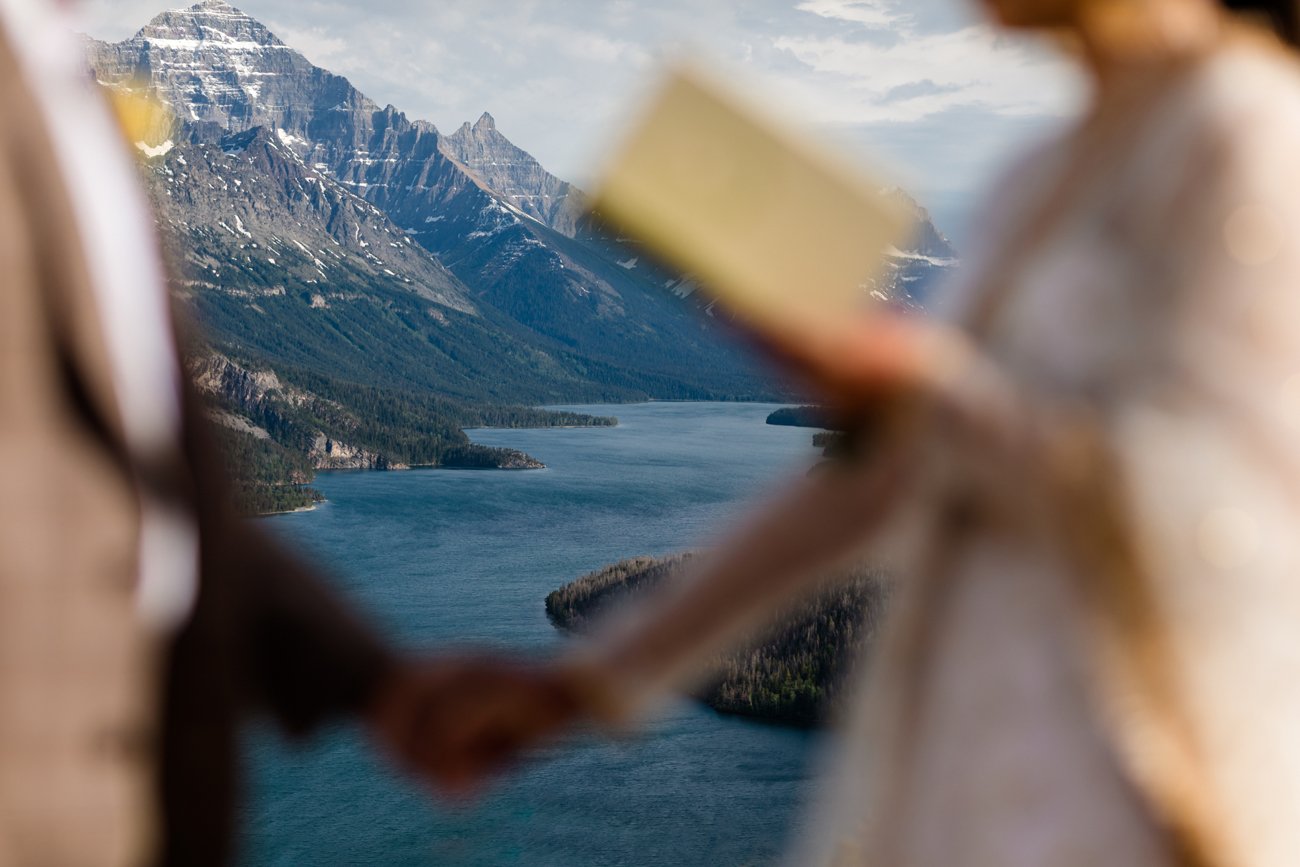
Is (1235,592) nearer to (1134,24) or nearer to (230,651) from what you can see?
(1134,24)

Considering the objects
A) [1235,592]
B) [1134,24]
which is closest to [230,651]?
[1235,592]

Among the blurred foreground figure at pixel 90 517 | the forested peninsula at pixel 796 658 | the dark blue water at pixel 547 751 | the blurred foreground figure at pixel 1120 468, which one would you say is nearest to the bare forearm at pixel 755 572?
the blurred foreground figure at pixel 1120 468

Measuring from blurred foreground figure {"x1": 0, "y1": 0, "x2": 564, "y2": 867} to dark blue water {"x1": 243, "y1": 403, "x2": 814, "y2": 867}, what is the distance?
652mm

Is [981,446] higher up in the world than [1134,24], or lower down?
lower down

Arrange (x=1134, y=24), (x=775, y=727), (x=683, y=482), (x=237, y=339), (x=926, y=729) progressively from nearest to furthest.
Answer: (x=1134, y=24) < (x=926, y=729) < (x=775, y=727) < (x=683, y=482) < (x=237, y=339)

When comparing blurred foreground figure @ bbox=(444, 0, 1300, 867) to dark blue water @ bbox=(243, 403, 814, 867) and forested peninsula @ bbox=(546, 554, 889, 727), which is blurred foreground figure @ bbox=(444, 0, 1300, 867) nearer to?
dark blue water @ bbox=(243, 403, 814, 867)

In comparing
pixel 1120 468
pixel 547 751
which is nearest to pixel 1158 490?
pixel 1120 468

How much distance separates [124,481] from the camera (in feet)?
4.69

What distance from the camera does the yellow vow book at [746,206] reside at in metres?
1.34

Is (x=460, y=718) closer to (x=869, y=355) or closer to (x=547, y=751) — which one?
(x=869, y=355)

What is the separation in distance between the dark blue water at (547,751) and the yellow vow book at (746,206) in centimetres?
40

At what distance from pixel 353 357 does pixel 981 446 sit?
601 feet

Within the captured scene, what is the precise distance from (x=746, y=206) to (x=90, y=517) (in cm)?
89

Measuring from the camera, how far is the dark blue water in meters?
44.9
